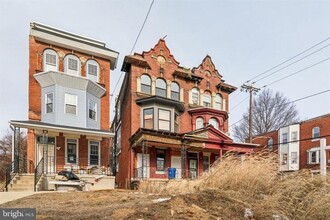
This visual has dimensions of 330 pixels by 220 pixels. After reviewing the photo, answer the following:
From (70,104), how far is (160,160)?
7545 millimetres

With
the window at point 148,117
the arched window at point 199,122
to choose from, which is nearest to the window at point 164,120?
the window at point 148,117

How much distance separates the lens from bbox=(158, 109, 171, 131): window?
1981 centimetres

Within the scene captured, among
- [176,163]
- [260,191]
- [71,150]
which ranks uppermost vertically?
[260,191]

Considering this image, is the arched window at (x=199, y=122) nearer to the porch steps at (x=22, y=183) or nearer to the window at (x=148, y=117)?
the window at (x=148, y=117)

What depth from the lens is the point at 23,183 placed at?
13828 millimetres

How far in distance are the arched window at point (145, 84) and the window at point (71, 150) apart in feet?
20.7

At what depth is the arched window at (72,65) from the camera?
1900 centimetres

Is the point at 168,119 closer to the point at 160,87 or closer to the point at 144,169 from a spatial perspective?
the point at 160,87

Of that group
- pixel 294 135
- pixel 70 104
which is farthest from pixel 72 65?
pixel 294 135

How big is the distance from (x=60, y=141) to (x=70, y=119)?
1.64m

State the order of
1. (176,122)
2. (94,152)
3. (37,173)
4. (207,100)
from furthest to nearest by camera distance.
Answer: (207,100), (176,122), (94,152), (37,173)

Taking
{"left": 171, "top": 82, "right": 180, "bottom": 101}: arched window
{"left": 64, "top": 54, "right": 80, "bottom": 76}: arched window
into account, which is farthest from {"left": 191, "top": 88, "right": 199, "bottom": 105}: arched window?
{"left": 64, "top": 54, "right": 80, "bottom": 76}: arched window

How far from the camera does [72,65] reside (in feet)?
63.3

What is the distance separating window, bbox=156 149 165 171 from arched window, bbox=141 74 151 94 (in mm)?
4673
